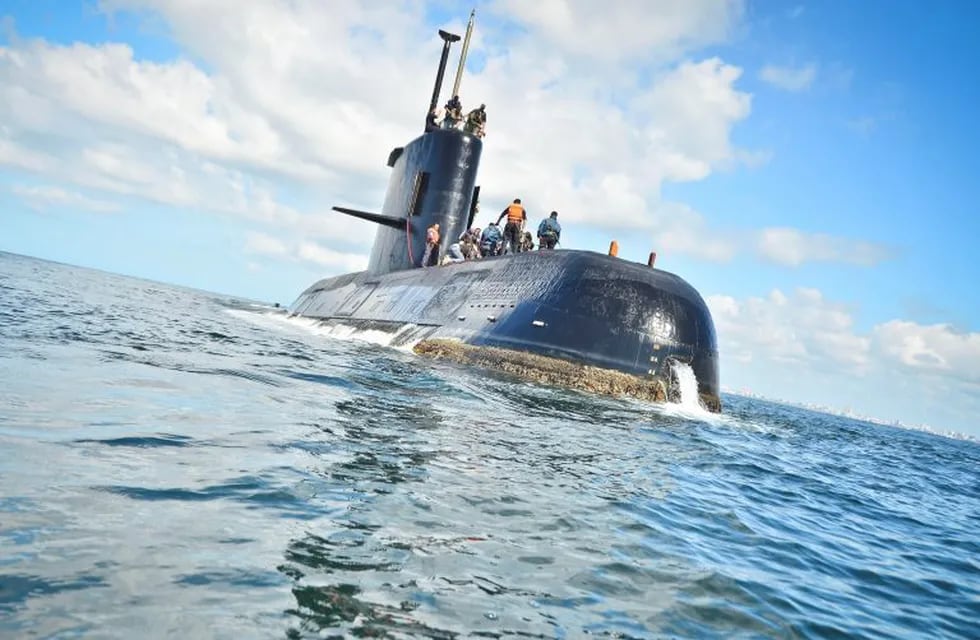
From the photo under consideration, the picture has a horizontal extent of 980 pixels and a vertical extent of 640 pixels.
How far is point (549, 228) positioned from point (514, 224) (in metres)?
1.10

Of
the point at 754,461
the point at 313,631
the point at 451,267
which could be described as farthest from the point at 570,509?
the point at 451,267

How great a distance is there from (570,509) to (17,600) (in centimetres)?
309

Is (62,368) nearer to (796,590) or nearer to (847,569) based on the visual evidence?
(796,590)

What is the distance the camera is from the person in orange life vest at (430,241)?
21.2m

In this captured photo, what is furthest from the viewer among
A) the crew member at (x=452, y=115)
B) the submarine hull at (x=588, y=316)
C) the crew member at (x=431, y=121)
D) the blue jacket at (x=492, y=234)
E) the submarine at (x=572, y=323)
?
the crew member at (x=431, y=121)

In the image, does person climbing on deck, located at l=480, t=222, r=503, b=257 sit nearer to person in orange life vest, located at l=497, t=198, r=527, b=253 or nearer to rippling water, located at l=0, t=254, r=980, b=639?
person in orange life vest, located at l=497, t=198, r=527, b=253

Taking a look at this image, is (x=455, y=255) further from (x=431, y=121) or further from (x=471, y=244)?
(x=431, y=121)

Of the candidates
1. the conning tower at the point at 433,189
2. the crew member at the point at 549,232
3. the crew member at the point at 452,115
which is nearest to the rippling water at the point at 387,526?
the crew member at the point at 549,232

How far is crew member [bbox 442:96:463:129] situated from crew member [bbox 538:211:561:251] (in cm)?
575

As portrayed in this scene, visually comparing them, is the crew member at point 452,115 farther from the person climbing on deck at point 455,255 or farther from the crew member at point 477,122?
the person climbing on deck at point 455,255

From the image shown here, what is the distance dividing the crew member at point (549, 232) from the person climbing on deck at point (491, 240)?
1474 millimetres

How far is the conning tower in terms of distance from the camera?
21.0 m

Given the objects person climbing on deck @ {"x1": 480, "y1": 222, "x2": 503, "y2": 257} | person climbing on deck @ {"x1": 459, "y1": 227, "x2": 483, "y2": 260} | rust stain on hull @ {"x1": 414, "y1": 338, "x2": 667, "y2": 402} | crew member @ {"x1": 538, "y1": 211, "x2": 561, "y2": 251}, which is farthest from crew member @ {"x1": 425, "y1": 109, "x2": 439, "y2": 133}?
rust stain on hull @ {"x1": 414, "y1": 338, "x2": 667, "y2": 402}

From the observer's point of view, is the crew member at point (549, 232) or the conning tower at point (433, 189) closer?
the crew member at point (549, 232)
